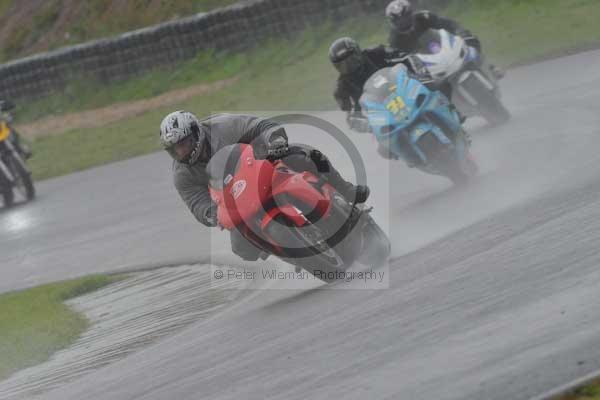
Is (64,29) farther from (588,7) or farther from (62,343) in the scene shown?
(62,343)

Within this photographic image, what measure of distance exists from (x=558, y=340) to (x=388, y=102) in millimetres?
4862

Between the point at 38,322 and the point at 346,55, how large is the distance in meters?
3.94

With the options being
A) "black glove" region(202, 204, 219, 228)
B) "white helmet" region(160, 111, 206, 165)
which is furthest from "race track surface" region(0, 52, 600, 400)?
"white helmet" region(160, 111, 206, 165)

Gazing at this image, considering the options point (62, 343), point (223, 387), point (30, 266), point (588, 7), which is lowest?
point (588, 7)

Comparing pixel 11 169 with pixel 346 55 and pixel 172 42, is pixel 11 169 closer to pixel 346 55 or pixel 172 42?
pixel 172 42

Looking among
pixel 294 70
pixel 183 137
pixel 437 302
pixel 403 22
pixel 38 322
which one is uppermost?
pixel 183 137

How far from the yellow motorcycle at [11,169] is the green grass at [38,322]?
6.08 meters

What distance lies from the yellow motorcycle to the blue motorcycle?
897cm

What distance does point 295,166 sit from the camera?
311 inches

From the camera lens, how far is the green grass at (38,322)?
355 inches

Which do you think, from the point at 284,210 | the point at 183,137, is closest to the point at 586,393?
the point at 284,210

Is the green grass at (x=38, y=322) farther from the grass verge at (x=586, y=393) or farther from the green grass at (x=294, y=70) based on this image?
the green grass at (x=294, y=70)

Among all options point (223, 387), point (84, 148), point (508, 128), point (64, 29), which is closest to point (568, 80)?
point (508, 128)

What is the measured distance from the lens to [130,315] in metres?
9.31
